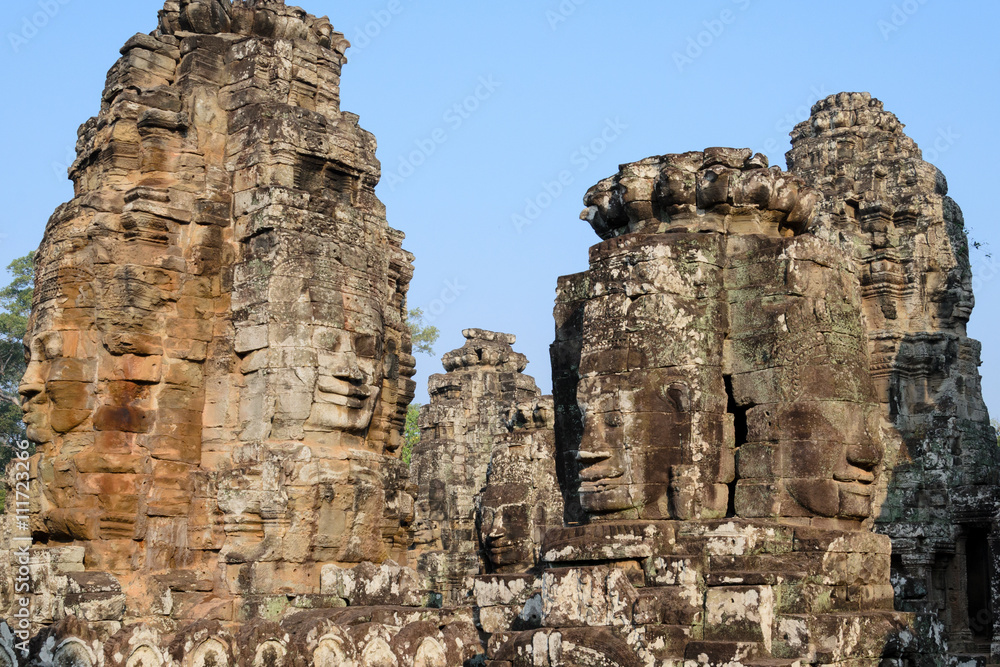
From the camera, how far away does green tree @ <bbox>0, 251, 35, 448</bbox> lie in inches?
1769

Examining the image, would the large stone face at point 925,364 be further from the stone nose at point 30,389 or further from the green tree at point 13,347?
the green tree at point 13,347

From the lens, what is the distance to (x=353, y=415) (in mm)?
12570

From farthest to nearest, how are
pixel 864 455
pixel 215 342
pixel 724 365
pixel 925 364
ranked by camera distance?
pixel 925 364 → pixel 215 342 → pixel 724 365 → pixel 864 455

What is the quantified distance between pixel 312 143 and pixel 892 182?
1299cm

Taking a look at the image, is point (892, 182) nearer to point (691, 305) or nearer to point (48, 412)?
point (691, 305)

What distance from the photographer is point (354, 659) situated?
973 centimetres

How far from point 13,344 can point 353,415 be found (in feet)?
124

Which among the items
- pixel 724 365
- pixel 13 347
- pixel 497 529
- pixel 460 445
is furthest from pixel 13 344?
pixel 724 365

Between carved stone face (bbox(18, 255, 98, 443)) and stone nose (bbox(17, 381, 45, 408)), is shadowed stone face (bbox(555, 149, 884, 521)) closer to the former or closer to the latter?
carved stone face (bbox(18, 255, 98, 443))

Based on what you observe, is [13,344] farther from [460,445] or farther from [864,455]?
[864,455]

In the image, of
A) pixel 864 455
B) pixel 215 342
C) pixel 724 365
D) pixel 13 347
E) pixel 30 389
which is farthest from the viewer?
pixel 13 347

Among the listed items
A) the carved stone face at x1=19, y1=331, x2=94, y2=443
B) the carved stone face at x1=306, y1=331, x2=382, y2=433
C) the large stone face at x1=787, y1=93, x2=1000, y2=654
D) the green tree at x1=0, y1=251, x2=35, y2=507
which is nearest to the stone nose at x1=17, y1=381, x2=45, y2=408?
the carved stone face at x1=19, y1=331, x2=94, y2=443

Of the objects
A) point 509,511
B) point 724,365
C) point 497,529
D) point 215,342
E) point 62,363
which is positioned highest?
point 215,342

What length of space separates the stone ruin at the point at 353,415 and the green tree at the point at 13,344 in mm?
31780
